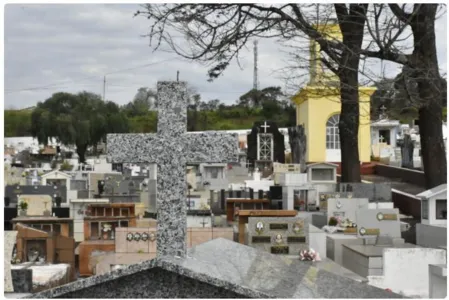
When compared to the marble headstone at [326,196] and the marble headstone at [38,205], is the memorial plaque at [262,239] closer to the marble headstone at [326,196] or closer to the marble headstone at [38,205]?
the marble headstone at [326,196]

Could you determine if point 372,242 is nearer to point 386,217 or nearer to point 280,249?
point 386,217

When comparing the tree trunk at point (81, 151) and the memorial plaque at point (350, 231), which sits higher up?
the tree trunk at point (81, 151)

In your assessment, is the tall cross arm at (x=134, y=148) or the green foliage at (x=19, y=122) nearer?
the tall cross arm at (x=134, y=148)

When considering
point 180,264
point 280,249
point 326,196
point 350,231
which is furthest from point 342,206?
point 180,264

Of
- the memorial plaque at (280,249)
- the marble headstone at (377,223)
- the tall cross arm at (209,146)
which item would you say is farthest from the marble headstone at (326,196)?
the tall cross arm at (209,146)

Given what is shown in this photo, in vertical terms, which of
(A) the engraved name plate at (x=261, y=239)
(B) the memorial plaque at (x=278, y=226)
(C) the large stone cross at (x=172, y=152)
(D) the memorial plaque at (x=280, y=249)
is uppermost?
(C) the large stone cross at (x=172, y=152)

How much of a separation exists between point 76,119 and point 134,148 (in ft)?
97.7

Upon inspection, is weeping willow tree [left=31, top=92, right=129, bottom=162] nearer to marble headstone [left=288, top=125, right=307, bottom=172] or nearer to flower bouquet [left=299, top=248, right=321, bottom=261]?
marble headstone [left=288, top=125, right=307, bottom=172]

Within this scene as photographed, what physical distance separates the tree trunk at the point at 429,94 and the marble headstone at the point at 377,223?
1.50 metres

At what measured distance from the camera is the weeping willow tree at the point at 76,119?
3288 centimetres

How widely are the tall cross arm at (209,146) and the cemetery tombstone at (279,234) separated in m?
4.92

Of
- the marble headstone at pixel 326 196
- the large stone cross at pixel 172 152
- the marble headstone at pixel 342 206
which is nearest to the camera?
the large stone cross at pixel 172 152

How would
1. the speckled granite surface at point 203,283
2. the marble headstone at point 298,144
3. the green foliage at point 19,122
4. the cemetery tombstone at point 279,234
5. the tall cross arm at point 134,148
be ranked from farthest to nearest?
the green foliage at point 19,122 < the marble headstone at point 298,144 < the cemetery tombstone at point 279,234 < the tall cross arm at point 134,148 < the speckled granite surface at point 203,283

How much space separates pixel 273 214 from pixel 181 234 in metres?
5.49
